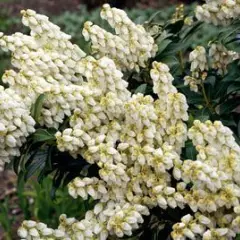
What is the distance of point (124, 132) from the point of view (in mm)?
2260

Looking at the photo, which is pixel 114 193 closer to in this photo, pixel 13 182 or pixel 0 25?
pixel 13 182

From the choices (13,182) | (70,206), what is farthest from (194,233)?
(13,182)

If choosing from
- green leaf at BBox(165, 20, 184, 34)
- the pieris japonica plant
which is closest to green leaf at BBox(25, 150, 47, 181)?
the pieris japonica plant

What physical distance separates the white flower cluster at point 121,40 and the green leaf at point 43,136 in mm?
389

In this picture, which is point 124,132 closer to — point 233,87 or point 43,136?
point 43,136

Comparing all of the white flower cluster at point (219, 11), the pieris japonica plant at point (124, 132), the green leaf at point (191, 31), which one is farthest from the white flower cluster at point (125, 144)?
the green leaf at point (191, 31)

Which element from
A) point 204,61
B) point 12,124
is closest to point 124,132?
point 12,124

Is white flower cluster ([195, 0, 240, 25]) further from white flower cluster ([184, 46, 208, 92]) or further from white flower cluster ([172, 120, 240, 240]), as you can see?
white flower cluster ([172, 120, 240, 240])

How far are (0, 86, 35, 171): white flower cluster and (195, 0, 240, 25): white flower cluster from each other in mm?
770

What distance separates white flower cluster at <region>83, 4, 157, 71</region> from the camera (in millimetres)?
2398

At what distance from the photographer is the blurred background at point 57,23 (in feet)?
13.1

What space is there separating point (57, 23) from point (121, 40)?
20.9 feet

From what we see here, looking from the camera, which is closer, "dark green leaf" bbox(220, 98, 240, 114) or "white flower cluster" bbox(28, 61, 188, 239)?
"white flower cluster" bbox(28, 61, 188, 239)

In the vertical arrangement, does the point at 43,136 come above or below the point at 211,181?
above
